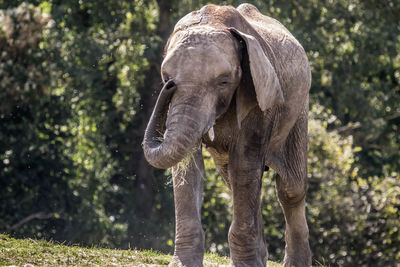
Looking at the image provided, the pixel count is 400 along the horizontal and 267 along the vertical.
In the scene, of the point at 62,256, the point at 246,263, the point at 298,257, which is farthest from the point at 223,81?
the point at 298,257

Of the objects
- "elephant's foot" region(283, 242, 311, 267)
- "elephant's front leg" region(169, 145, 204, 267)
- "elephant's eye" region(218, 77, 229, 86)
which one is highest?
"elephant's eye" region(218, 77, 229, 86)

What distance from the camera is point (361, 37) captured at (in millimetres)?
18281

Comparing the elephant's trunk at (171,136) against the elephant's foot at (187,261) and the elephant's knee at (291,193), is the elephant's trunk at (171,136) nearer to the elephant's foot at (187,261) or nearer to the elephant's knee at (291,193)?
the elephant's foot at (187,261)

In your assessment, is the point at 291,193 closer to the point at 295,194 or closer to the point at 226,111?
the point at 295,194

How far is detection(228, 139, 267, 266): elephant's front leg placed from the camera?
7.28 meters

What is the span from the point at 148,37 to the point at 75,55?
1364 millimetres

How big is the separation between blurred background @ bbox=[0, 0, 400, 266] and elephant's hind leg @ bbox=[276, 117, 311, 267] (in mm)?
4718

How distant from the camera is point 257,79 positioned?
22.9ft

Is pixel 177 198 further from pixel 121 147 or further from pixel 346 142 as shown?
pixel 121 147

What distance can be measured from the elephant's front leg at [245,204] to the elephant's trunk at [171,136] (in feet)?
2.91

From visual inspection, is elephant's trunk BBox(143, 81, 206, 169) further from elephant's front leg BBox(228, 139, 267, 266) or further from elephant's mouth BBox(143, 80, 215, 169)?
elephant's front leg BBox(228, 139, 267, 266)

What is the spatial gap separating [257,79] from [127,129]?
1044 cm

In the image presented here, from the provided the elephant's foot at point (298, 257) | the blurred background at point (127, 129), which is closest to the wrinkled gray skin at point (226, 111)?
the elephant's foot at point (298, 257)

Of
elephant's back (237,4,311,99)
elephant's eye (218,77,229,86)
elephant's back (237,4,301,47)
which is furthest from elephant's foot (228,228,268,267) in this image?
elephant's back (237,4,301,47)
